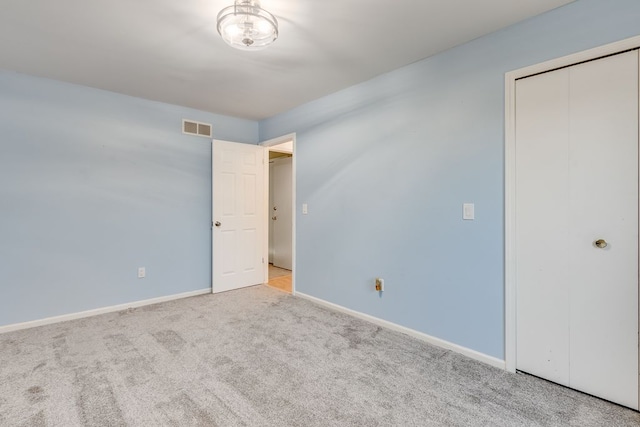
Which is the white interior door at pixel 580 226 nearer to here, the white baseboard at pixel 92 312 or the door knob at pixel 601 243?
the door knob at pixel 601 243

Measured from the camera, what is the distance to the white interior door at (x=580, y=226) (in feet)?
5.86

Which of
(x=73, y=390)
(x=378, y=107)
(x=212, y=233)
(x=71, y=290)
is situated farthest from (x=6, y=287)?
(x=378, y=107)

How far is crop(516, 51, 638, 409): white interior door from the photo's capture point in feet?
5.86

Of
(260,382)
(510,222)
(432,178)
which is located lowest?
(260,382)

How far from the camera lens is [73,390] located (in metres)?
1.94

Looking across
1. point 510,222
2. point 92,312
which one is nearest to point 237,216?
point 92,312


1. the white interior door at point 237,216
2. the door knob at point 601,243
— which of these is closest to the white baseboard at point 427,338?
the door knob at point 601,243

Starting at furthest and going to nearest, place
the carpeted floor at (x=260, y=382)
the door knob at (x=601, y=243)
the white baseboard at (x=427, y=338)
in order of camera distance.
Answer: the white baseboard at (x=427, y=338) → the door knob at (x=601, y=243) → the carpeted floor at (x=260, y=382)

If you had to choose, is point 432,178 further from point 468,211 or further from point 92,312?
point 92,312

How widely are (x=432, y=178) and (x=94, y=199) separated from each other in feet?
11.2

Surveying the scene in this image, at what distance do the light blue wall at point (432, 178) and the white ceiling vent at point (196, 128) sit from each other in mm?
1490

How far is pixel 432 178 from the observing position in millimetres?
2625

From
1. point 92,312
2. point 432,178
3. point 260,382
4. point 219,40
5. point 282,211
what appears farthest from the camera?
point 282,211

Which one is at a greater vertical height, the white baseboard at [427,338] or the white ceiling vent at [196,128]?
the white ceiling vent at [196,128]
